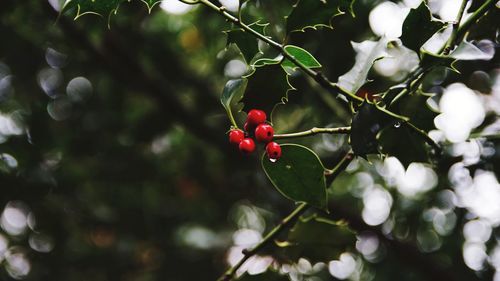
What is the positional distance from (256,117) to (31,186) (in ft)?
5.05

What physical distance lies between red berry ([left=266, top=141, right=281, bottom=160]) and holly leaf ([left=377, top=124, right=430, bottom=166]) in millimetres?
206

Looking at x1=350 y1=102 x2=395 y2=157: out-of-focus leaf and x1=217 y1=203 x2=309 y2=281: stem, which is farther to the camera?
x1=217 y1=203 x2=309 y2=281: stem

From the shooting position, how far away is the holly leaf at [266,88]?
2.64ft

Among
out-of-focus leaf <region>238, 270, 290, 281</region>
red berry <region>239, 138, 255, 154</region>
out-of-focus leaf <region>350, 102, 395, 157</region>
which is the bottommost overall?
out-of-focus leaf <region>238, 270, 290, 281</region>

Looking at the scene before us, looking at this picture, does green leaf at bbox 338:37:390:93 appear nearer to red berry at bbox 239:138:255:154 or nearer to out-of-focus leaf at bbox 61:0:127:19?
red berry at bbox 239:138:255:154

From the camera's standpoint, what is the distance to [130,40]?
2449 millimetres

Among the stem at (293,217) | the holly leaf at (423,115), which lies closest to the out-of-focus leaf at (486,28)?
the holly leaf at (423,115)

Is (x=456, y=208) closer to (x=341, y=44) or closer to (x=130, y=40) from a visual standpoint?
(x=341, y=44)

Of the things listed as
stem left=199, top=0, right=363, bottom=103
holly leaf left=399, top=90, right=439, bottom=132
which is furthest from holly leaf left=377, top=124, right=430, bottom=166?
stem left=199, top=0, right=363, bottom=103

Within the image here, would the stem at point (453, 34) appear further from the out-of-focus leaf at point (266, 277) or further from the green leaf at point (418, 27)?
the out-of-focus leaf at point (266, 277)

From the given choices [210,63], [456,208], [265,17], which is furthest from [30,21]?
[456,208]

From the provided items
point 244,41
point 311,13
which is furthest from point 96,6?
point 311,13

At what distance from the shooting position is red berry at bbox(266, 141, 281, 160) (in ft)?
2.59

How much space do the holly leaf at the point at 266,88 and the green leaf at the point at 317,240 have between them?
36 centimetres
